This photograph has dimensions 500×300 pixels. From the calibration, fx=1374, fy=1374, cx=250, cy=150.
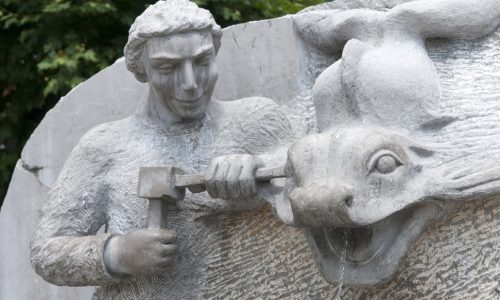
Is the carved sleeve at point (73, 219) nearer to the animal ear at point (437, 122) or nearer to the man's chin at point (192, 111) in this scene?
the man's chin at point (192, 111)

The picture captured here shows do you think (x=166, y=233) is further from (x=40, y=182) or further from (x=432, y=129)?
(x=40, y=182)

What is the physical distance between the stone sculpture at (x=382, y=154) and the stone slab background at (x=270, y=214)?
0.05 m

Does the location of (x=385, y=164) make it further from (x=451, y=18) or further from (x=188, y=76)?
(x=188, y=76)

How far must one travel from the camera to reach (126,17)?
594cm

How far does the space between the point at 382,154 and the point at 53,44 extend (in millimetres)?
3500

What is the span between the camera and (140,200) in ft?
10.3

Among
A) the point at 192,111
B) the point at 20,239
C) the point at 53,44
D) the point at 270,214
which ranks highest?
the point at 192,111

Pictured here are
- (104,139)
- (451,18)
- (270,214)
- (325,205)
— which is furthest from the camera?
(104,139)

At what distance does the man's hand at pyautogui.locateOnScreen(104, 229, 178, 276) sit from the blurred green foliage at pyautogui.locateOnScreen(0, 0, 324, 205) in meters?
2.80

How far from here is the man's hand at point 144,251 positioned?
118 inches

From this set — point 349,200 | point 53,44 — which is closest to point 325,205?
point 349,200

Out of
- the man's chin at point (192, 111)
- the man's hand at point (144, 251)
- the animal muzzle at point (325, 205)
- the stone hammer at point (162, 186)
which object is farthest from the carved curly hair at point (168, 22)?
the animal muzzle at point (325, 205)

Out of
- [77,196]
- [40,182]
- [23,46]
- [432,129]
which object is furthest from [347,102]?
[23,46]

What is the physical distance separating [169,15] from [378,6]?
0.47 meters
